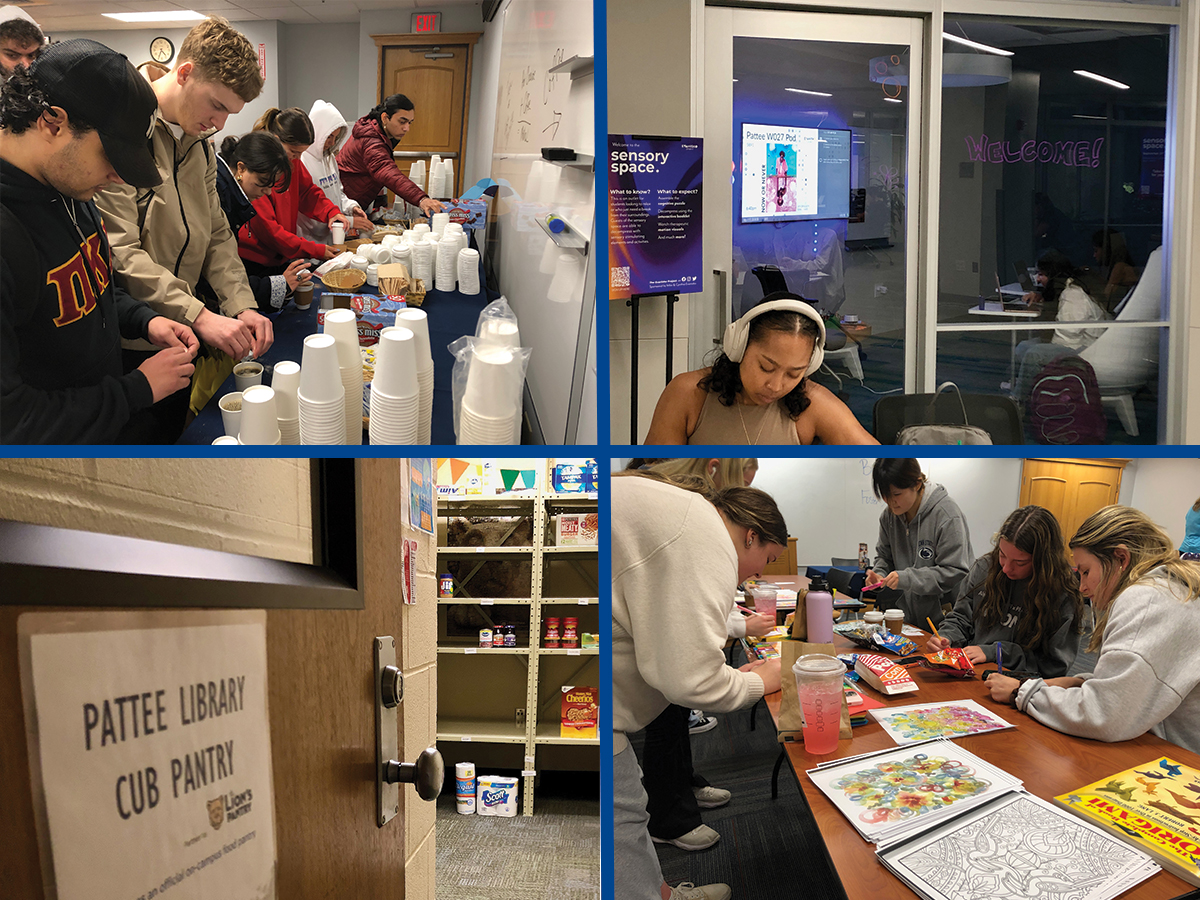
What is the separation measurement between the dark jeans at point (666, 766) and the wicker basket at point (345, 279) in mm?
692

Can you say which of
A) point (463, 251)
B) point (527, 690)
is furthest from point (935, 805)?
point (527, 690)

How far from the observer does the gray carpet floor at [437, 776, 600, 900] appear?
2650 mm

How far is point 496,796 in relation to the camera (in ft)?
10.6

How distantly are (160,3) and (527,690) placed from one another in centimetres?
315

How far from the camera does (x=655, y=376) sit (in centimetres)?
267

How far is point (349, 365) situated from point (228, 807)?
2.01ft

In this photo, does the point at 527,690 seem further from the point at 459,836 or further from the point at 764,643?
the point at 764,643

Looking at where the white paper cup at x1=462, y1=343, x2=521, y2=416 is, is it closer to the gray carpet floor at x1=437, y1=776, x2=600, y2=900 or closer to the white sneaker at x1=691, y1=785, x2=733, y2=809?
the white sneaker at x1=691, y1=785, x2=733, y2=809

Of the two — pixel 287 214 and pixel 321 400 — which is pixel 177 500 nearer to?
pixel 321 400

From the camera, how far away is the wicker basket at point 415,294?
1.07m

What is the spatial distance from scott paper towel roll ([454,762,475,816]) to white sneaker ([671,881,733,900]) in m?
2.71

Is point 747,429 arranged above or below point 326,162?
below

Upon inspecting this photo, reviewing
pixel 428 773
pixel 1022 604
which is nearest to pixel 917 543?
pixel 1022 604

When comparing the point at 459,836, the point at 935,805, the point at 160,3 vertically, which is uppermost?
the point at 160,3
